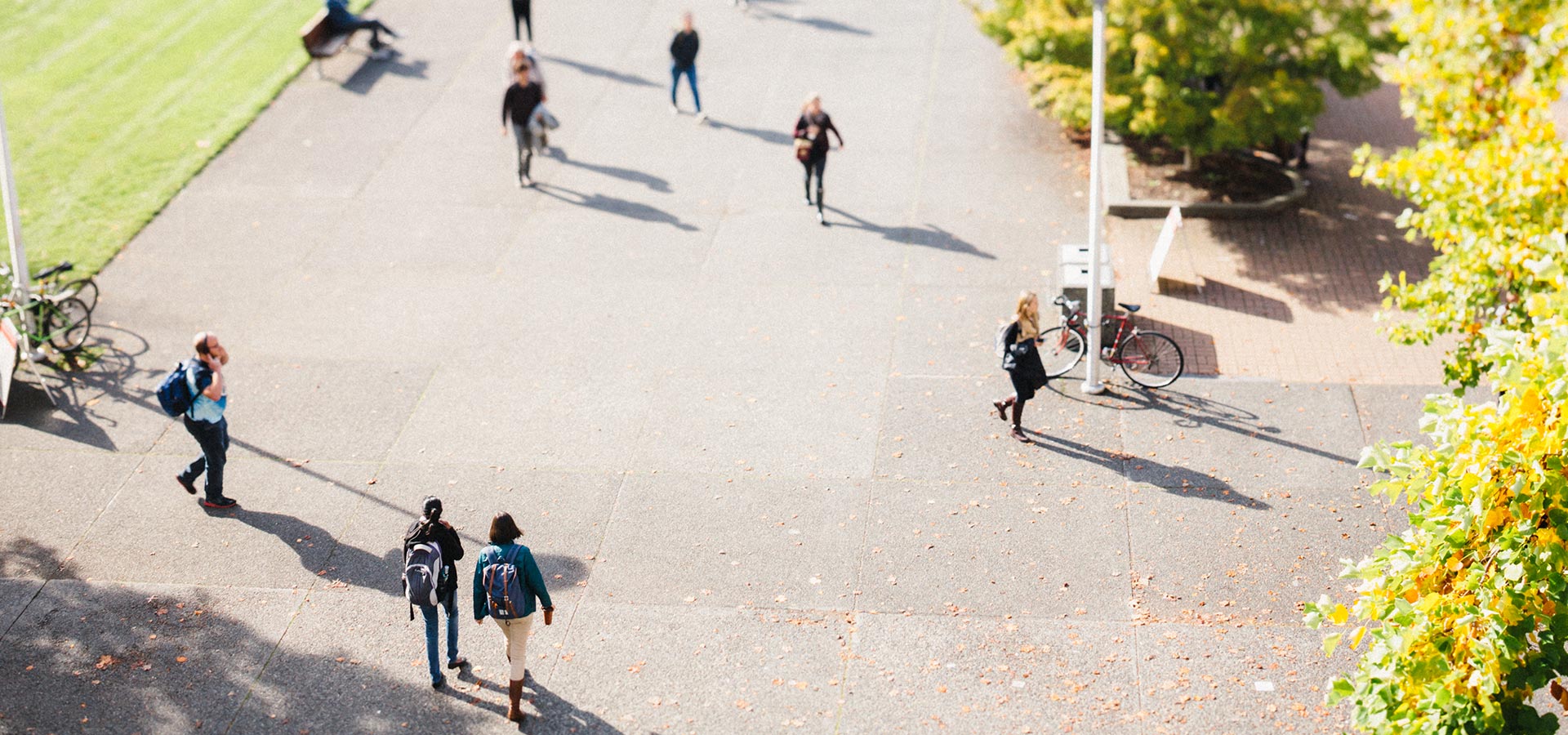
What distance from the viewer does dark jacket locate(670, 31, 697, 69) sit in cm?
1734

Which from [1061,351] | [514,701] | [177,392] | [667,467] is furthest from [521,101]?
[514,701]

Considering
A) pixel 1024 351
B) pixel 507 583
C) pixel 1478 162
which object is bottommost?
pixel 1024 351

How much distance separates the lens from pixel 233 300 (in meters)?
14.0

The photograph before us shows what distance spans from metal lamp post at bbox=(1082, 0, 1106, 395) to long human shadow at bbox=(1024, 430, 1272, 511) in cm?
96

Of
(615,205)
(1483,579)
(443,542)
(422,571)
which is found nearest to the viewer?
(1483,579)

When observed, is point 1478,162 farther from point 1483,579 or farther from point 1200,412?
point 1483,579

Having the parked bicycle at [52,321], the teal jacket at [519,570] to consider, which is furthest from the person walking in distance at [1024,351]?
the parked bicycle at [52,321]

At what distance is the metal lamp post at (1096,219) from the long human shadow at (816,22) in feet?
32.1

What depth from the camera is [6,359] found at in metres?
11.8

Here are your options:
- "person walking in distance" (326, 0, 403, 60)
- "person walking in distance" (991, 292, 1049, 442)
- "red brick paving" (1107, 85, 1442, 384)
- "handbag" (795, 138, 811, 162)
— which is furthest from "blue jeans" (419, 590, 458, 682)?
"person walking in distance" (326, 0, 403, 60)

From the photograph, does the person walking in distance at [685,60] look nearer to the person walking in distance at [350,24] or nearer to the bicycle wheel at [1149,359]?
the person walking in distance at [350,24]

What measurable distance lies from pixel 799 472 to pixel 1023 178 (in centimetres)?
703

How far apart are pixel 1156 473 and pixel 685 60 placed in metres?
9.62

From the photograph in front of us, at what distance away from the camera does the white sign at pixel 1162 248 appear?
12758 mm
